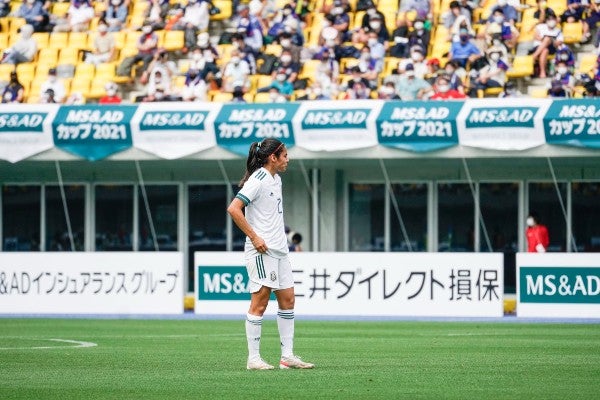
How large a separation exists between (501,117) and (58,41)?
13.1m

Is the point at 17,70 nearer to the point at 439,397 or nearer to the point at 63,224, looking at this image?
the point at 63,224

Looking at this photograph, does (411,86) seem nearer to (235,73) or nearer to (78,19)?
(235,73)

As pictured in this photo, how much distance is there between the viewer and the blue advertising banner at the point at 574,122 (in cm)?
2517

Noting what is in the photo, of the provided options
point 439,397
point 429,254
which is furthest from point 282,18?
point 439,397

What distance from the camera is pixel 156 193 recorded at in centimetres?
3181

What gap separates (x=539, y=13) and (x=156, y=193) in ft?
31.5

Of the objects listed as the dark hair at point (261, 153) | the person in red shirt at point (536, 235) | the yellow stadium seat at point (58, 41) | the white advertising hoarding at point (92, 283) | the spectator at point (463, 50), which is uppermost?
the yellow stadium seat at point (58, 41)

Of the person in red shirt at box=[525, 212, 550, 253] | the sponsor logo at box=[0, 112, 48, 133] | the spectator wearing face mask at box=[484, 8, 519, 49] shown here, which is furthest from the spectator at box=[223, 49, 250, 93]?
the person in red shirt at box=[525, 212, 550, 253]

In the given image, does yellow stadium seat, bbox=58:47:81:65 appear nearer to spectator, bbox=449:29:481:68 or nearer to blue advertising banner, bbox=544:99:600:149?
spectator, bbox=449:29:481:68

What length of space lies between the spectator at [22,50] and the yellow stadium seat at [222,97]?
5.87 metres

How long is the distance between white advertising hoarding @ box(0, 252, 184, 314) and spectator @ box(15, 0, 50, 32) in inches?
395

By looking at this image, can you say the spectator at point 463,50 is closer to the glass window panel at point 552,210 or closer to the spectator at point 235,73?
the glass window panel at point 552,210

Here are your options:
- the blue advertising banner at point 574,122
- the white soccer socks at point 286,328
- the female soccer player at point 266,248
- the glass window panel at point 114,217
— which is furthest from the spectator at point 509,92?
the white soccer socks at point 286,328

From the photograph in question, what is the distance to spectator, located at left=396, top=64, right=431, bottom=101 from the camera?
92.7 feet
